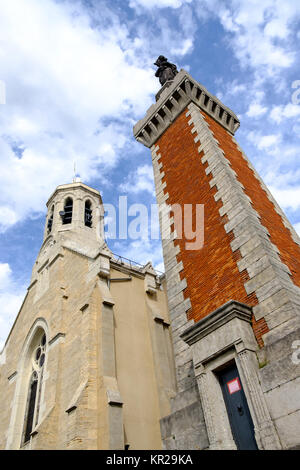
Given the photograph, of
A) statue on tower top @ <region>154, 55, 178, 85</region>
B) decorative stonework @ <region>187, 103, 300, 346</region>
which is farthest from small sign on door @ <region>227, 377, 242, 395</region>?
statue on tower top @ <region>154, 55, 178, 85</region>

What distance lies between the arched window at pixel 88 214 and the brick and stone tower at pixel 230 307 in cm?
1267

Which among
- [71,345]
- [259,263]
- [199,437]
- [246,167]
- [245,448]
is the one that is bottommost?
[245,448]

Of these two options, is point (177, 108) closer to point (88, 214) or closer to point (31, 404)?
point (88, 214)

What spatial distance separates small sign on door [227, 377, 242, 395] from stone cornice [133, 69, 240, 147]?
967 cm

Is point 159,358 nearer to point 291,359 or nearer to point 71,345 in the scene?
Answer: point 71,345

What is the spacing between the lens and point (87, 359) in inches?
462

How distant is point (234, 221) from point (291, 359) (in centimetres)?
349

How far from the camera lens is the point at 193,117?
1248 centimetres

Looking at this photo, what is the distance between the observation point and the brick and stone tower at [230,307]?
596 centimetres

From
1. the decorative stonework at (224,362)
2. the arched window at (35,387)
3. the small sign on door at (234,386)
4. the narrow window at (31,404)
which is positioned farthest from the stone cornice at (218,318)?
the narrow window at (31,404)

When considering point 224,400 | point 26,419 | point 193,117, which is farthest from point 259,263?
point 26,419

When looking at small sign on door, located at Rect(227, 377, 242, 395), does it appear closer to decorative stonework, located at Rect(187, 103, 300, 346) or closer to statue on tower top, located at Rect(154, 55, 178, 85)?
decorative stonework, located at Rect(187, 103, 300, 346)

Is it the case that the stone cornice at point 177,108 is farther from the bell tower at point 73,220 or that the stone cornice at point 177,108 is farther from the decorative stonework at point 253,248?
the bell tower at point 73,220

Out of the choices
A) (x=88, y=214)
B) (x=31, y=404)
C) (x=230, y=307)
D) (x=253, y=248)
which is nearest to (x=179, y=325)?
(x=230, y=307)
